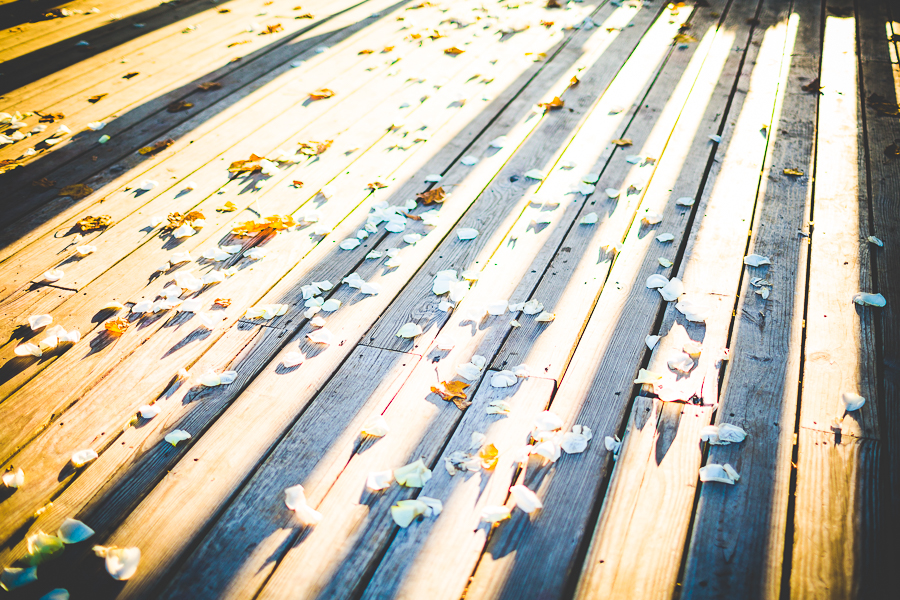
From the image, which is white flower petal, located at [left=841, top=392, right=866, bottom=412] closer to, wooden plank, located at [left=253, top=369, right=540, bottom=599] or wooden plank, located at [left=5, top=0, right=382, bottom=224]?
wooden plank, located at [left=253, top=369, right=540, bottom=599]

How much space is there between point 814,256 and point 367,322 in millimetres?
1521

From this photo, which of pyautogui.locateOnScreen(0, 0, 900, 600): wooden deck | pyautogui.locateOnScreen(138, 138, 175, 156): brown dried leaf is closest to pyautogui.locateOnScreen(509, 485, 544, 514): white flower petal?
pyautogui.locateOnScreen(0, 0, 900, 600): wooden deck

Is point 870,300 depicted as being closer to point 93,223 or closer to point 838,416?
point 838,416

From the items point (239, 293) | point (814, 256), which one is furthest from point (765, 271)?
point (239, 293)

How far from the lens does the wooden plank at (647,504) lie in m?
1.08

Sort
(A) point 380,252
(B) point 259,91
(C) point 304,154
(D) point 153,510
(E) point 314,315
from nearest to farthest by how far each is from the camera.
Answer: (D) point 153,510, (E) point 314,315, (A) point 380,252, (C) point 304,154, (B) point 259,91

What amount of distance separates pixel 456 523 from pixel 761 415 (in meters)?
0.81

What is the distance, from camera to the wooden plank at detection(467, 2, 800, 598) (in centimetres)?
111

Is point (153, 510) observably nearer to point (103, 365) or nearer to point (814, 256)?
point (103, 365)

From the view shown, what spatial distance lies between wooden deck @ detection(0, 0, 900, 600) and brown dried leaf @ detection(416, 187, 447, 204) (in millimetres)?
18

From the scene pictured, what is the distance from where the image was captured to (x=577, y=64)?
3445mm

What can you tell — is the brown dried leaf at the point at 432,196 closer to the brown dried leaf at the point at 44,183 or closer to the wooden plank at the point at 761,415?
the wooden plank at the point at 761,415

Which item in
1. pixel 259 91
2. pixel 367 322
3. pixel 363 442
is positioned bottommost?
pixel 363 442

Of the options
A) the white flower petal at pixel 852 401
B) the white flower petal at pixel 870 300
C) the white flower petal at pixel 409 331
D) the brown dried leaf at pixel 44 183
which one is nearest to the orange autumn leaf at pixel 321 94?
the brown dried leaf at pixel 44 183
